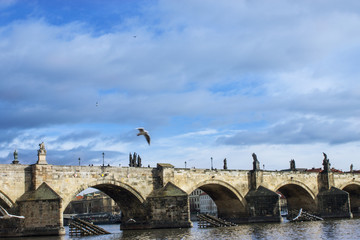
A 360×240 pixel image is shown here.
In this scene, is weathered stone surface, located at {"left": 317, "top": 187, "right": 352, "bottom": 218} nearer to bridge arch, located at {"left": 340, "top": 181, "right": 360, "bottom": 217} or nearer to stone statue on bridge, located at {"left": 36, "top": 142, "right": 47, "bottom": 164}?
bridge arch, located at {"left": 340, "top": 181, "right": 360, "bottom": 217}

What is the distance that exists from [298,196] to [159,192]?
2367 cm

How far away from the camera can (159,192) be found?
133 feet

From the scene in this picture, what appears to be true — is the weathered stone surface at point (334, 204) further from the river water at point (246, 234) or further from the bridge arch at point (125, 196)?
the bridge arch at point (125, 196)

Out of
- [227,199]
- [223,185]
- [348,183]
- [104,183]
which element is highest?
[104,183]

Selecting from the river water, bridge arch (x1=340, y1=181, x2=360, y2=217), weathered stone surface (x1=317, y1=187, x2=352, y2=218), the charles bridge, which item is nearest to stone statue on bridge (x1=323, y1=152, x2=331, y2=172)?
the charles bridge

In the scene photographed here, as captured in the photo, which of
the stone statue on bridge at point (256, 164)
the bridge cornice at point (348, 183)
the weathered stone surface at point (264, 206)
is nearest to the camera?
the weathered stone surface at point (264, 206)

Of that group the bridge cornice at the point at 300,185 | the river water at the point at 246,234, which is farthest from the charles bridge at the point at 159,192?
the river water at the point at 246,234

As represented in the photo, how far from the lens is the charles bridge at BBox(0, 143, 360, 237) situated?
32.9m

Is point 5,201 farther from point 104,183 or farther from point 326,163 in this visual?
point 326,163

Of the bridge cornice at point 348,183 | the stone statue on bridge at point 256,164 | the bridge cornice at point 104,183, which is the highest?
the stone statue on bridge at point 256,164

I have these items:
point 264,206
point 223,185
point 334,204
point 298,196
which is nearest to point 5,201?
point 223,185

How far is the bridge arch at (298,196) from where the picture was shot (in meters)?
54.6

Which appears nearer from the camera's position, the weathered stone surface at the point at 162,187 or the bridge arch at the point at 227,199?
the weathered stone surface at the point at 162,187

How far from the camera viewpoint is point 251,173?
49875 millimetres
